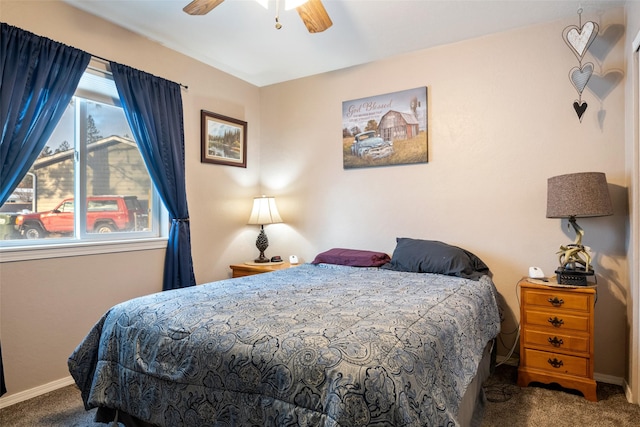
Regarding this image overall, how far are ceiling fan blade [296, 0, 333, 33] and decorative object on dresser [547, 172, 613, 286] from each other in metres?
1.77

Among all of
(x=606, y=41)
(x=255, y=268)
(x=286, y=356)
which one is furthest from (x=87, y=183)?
(x=606, y=41)

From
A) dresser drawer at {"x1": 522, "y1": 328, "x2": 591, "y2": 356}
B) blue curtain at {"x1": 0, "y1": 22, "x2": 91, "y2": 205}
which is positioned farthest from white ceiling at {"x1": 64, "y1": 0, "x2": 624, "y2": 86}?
dresser drawer at {"x1": 522, "y1": 328, "x2": 591, "y2": 356}

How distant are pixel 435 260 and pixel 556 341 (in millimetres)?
873

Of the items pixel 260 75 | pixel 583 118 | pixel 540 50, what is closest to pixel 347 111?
pixel 260 75

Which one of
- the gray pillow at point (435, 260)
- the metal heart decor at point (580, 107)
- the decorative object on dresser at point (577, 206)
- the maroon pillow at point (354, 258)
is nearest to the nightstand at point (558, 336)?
the decorative object on dresser at point (577, 206)

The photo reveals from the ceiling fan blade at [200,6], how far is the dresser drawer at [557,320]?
2.66 metres

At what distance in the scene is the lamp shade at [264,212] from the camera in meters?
3.70

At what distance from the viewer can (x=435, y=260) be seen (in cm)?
266

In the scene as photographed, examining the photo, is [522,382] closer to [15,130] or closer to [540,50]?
[540,50]

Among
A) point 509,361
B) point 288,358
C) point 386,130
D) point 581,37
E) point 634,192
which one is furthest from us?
point 386,130

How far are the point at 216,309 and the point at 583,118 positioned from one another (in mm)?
2727

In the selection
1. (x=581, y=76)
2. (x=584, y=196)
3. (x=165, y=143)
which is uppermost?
(x=581, y=76)

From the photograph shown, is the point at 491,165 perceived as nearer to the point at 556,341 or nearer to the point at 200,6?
the point at 556,341

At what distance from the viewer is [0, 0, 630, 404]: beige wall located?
2414 mm
